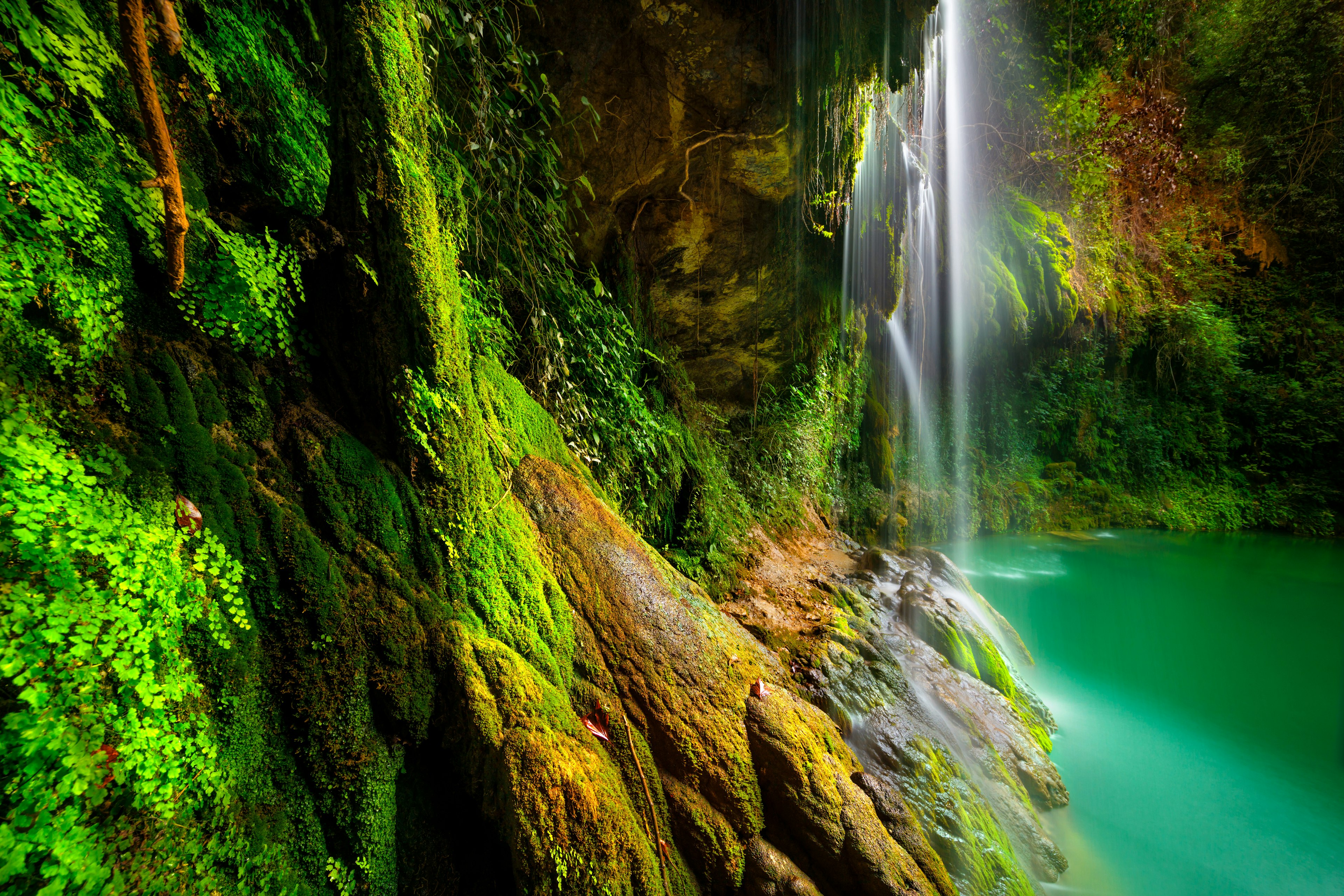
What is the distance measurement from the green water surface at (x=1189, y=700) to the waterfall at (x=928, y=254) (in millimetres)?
2375

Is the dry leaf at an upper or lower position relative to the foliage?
lower

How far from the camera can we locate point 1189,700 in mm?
7289

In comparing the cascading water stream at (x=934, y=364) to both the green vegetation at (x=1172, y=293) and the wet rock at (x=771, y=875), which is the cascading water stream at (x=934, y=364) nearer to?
the green vegetation at (x=1172, y=293)

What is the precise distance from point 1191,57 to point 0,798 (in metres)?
21.4

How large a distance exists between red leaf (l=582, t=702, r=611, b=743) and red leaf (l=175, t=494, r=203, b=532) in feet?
4.89

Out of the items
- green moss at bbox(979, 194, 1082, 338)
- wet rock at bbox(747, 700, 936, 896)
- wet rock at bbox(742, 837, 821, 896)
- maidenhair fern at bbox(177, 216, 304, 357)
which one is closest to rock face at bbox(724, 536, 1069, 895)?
wet rock at bbox(747, 700, 936, 896)

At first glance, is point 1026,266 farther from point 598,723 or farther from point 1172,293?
point 598,723

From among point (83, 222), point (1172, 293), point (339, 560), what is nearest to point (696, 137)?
point (83, 222)

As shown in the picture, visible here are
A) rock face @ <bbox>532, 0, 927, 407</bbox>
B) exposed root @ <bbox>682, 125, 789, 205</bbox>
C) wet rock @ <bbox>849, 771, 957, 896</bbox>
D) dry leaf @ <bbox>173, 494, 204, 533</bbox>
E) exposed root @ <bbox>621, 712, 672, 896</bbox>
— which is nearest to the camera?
dry leaf @ <bbox>173, 494, 204, 533</bbox>

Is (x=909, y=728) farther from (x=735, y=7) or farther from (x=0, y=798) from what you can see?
(x=735, y=7)

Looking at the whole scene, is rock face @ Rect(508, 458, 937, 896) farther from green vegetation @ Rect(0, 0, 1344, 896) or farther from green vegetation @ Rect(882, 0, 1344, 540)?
green vegetation @ Rect(882, 0, 1344, 540)

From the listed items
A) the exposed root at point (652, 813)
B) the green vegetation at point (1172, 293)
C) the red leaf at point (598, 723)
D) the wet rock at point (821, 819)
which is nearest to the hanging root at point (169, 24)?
the red leaf at point (598, 723)

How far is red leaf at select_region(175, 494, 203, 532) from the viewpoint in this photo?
1.36m

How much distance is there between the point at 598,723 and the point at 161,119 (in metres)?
2.43
